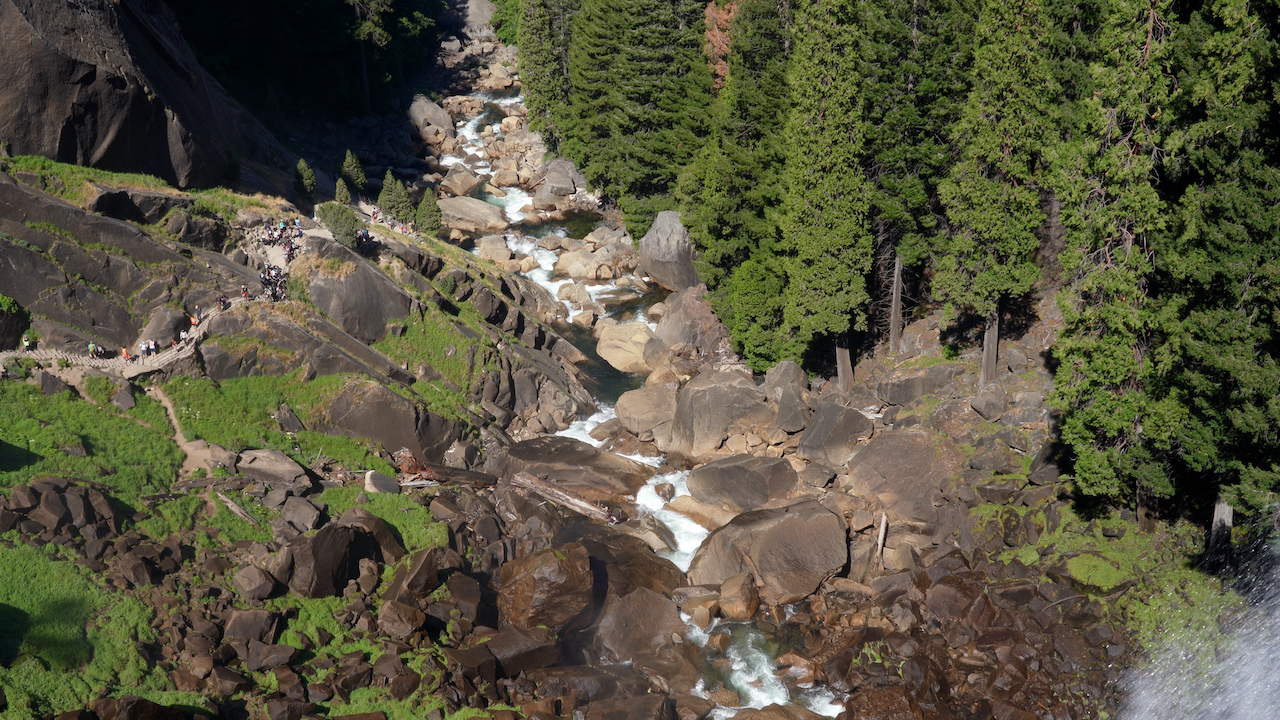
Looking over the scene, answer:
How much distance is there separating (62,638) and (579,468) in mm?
19193

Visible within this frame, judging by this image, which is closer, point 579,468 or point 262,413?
point 262,413

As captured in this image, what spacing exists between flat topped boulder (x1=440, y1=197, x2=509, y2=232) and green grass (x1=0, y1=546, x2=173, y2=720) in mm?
40941

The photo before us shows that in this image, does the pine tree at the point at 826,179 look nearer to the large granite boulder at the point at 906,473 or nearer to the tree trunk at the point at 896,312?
the tree trunk at the point at 896,312

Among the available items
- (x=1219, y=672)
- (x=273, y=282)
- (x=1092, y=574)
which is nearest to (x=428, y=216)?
(x=273, y=282)

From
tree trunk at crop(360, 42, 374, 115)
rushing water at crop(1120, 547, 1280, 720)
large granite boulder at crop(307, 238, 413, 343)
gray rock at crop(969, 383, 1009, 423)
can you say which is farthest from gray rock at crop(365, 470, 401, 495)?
tree trunk at crop(360, 42, 374, 115)

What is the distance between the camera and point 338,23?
71.6 m

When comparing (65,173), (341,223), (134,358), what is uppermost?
(65,173)

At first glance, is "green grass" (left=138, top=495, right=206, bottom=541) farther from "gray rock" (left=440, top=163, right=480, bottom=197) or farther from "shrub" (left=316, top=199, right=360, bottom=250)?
"gray rock" (left=440, top=163, right=480, bottom=197)

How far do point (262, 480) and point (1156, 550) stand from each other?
101 ft

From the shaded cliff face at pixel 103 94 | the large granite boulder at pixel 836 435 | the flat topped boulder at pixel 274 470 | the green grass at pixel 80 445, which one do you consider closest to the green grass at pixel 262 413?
the flat topped boulder at pixel 274 470

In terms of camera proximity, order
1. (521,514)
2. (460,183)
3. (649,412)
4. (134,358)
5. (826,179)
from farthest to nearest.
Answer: (460,183), (649,412), (826,179), (521,514), (134,358)

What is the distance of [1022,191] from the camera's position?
103 ft

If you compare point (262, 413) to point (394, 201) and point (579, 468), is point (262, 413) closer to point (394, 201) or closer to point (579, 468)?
point (579, 468)

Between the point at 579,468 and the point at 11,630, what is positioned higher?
the point at 11,630
